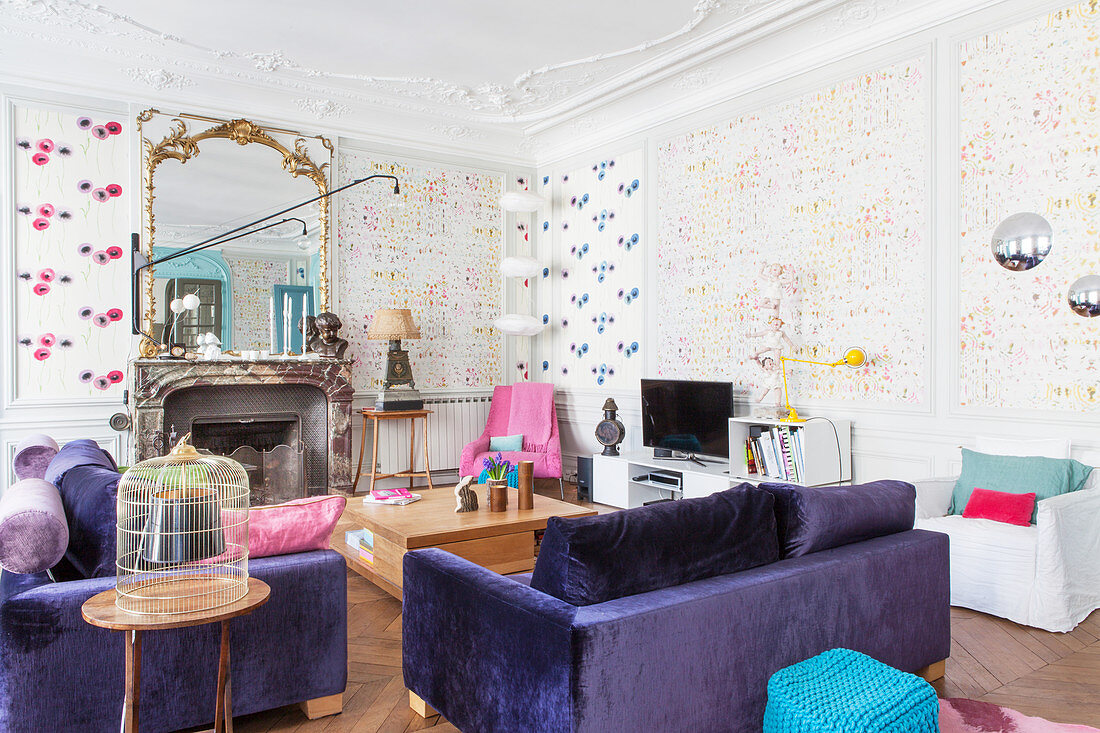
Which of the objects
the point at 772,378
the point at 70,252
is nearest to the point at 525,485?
the point at 772,378

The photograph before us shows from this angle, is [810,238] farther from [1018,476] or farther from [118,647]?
[118,647]

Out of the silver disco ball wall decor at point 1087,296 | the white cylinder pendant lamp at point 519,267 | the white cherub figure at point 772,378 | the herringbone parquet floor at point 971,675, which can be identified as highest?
the white cylinder pendant lamp at point 519,267

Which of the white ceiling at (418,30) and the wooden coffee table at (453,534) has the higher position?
the white ceiling at (418,30)

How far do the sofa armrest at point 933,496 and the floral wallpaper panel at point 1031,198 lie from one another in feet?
1.73

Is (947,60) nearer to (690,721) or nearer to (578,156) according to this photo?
(578,156)

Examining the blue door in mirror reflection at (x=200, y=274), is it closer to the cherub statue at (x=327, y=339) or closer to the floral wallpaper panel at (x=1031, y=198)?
the cherub statue at (x=327, y=339)

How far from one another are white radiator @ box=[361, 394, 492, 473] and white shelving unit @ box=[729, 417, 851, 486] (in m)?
2.79

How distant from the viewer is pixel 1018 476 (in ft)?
11.6

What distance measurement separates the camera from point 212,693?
2172mm

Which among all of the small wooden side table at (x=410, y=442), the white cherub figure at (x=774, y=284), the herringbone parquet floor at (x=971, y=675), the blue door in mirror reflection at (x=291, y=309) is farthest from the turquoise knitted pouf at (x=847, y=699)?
the blue door in mirror reflection at (x=291, y=309)

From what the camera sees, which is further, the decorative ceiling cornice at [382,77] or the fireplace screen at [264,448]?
the fireplace screen at [264,448]

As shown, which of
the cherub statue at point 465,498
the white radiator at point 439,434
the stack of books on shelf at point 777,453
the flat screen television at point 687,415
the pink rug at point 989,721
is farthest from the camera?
the white radiator at point 439,434

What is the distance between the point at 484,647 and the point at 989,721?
1.64 m

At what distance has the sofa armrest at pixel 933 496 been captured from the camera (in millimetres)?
3664
